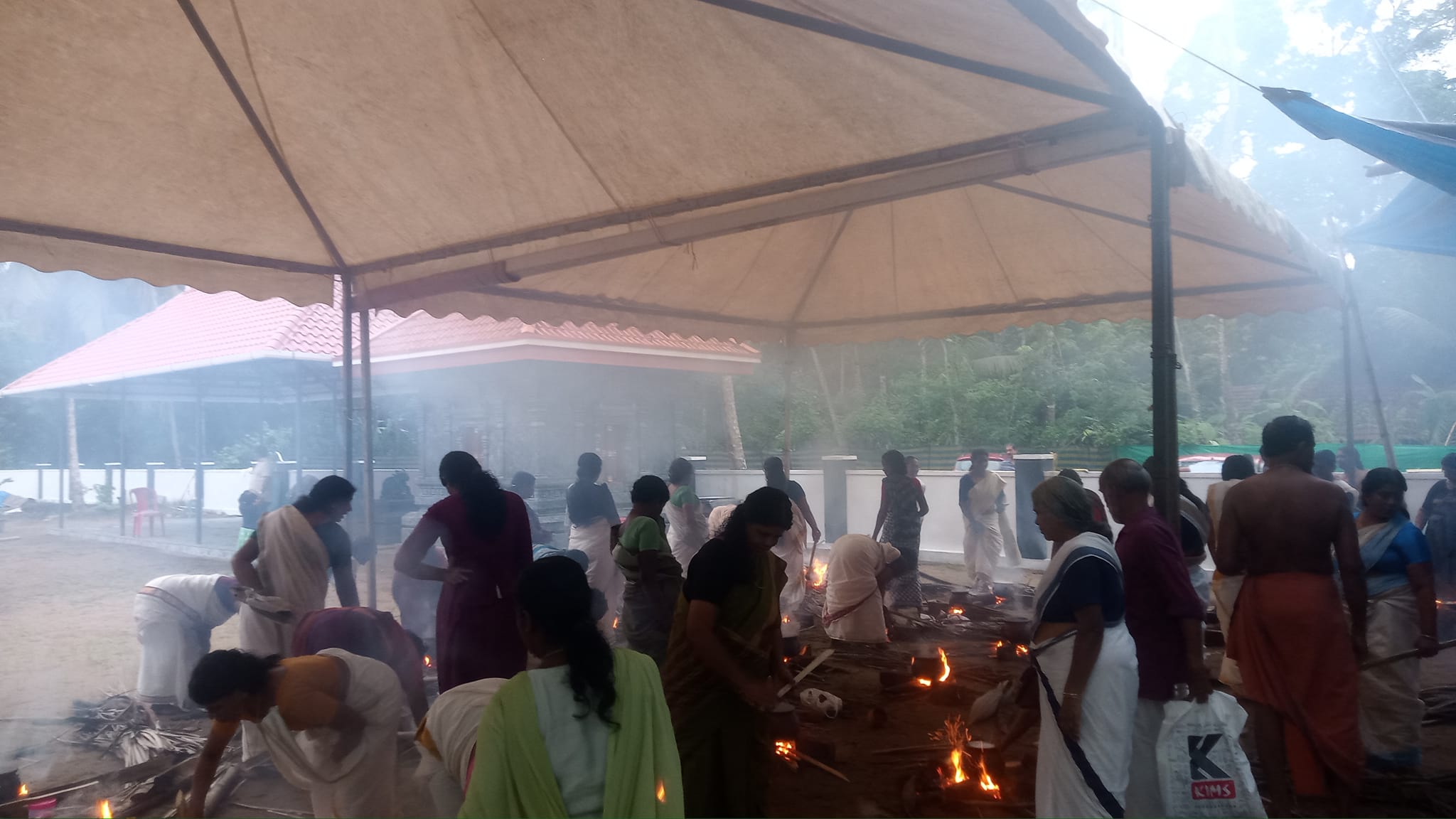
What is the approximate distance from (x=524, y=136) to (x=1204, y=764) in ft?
13.8

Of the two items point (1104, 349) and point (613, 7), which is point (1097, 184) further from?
point (1104, 349)

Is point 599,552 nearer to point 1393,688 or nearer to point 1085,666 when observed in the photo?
point 1085,666

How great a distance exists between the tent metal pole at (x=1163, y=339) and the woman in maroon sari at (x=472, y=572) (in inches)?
118

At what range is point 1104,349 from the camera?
26.6m

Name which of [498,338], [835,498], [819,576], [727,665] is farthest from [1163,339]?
[835,498]

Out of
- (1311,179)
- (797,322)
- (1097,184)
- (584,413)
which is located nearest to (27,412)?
(584,413)

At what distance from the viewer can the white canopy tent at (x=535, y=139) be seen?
353 cm

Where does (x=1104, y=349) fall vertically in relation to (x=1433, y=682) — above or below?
above

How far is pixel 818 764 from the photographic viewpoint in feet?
16.7

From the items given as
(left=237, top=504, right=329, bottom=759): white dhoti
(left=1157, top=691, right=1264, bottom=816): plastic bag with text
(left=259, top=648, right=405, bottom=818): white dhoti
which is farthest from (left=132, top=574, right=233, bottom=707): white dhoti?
(left=1157, top=691, right=1264, bottom=816): plastic bag with text

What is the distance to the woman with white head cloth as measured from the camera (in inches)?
306

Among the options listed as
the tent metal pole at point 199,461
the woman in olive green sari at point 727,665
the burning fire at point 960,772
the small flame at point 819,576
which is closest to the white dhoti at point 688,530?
the burning fire at point 960,772

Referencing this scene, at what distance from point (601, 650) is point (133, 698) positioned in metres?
5.98

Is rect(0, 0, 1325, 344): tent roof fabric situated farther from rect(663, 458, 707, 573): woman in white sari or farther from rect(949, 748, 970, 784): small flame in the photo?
rect(949, 748, 970, 784): small flame
